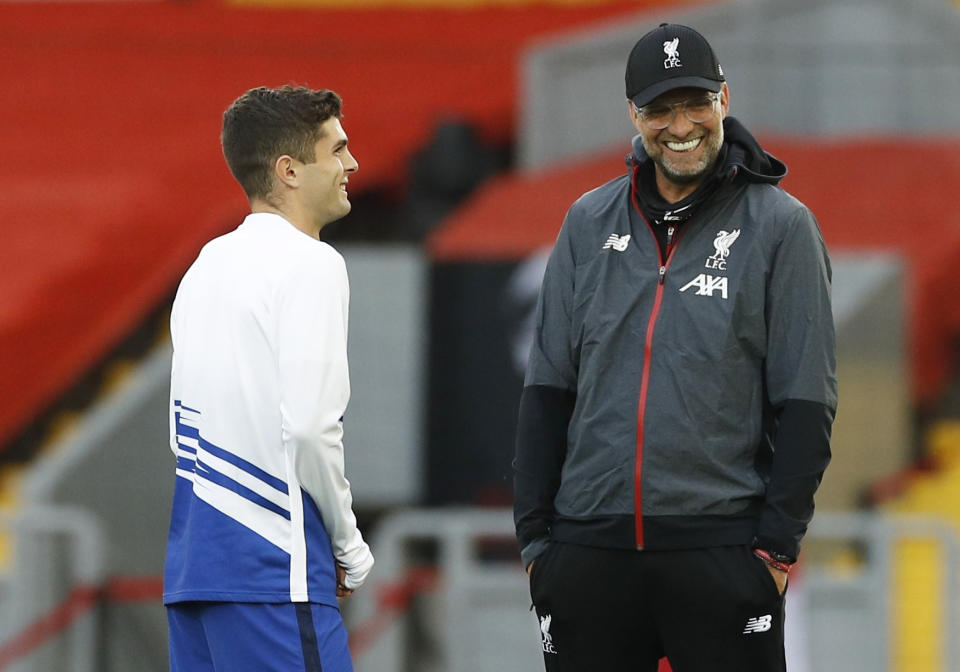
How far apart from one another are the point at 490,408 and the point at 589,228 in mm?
5617

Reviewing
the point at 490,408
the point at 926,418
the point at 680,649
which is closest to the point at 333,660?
the point at 680,649

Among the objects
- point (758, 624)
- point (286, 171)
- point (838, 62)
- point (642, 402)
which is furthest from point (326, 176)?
point (838, 62)

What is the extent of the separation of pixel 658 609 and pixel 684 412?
38 cm

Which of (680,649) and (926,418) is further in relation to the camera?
(926,418)

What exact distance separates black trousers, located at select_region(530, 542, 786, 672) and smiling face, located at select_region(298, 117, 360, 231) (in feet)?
2.58

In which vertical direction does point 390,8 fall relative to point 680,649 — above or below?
above

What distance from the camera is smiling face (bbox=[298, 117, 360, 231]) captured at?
3.47 metres

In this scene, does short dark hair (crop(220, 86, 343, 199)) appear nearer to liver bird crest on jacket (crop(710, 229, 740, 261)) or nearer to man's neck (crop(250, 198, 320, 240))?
man's neck (crop(250, 198, 320, 240))

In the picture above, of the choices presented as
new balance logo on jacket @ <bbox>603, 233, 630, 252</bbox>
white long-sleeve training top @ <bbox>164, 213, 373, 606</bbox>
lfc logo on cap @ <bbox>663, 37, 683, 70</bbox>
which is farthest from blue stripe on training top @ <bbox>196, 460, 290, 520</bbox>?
lfc logo on cap @ <bbox>663, 37, 683, 70</bbox>

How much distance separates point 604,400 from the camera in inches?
135

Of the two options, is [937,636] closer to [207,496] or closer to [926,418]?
[926,418]

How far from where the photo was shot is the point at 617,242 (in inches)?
139

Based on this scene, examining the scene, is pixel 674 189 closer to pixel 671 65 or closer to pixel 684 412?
pixel 671 65

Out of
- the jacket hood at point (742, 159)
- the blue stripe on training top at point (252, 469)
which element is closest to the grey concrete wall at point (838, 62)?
the jacket hood at point (742, 159)
